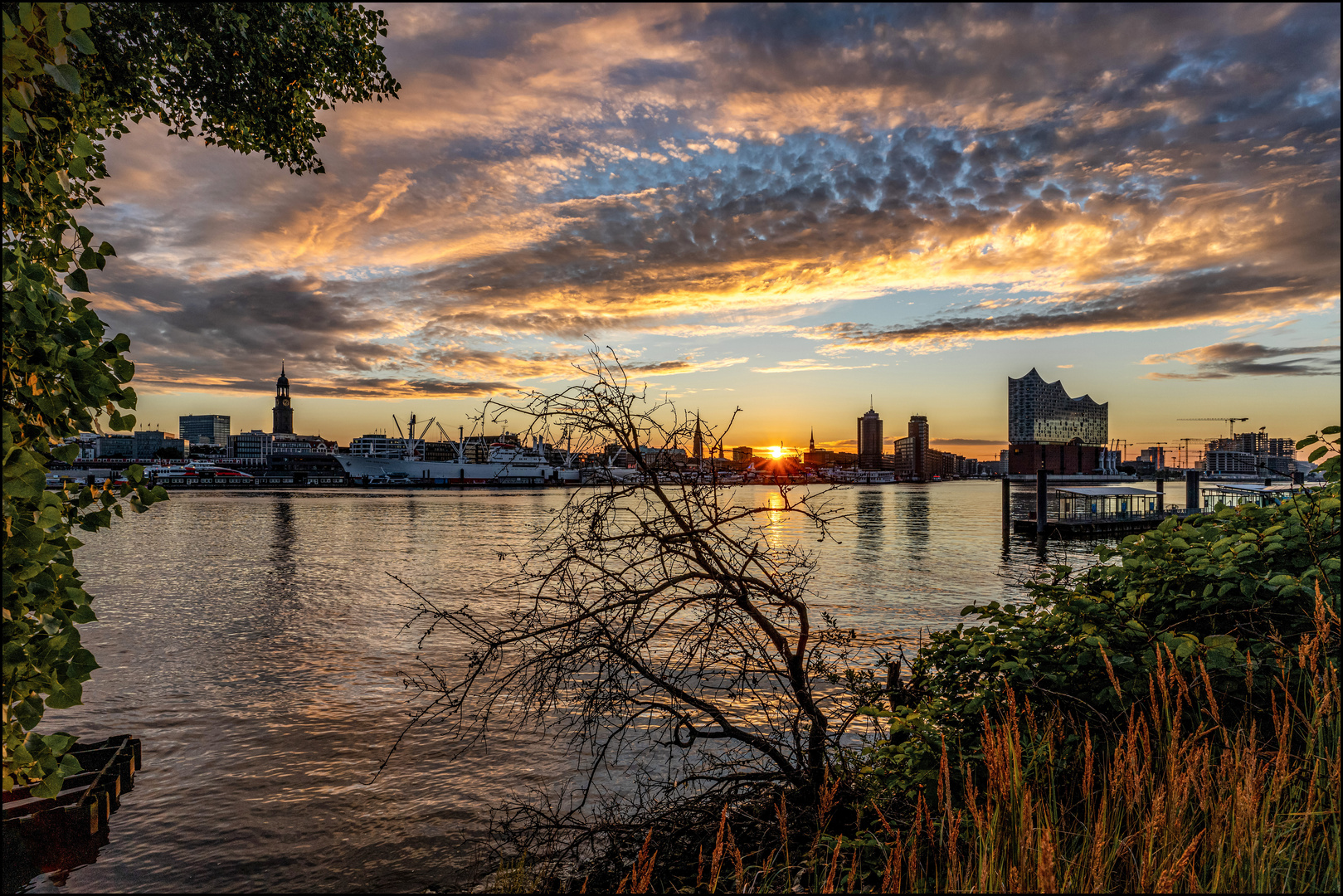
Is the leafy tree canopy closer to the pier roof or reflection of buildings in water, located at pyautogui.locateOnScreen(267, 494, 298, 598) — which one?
reflection of buildings in water, located at pyautogui.locateOnScreen(267, 494, 298, 598)

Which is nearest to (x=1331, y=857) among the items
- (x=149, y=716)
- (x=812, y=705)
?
(x=812, y=705)

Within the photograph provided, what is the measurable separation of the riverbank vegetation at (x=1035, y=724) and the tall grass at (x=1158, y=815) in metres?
0.02

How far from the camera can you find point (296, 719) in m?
10.6

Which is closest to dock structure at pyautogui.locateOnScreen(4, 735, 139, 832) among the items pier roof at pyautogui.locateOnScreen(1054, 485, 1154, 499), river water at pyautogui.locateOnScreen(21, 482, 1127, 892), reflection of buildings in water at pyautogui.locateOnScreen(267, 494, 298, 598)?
river water at pyautogui.locateOnScreen(21, 482, 1127, 892)

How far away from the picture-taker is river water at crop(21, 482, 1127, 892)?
6.66 metres

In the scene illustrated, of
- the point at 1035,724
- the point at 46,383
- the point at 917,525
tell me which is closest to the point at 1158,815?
the point at 1035,724

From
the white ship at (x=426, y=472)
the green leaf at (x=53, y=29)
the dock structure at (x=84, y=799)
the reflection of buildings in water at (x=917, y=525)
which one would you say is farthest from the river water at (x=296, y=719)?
the white ship at (x=426, y=472)

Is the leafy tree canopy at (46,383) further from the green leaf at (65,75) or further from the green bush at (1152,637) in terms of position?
the green bush at (1152,637)

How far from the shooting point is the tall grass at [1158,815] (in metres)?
2.84

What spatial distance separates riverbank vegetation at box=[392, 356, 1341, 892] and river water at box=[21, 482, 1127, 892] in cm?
202

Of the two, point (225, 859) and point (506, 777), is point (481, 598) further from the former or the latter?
point (225, 859)

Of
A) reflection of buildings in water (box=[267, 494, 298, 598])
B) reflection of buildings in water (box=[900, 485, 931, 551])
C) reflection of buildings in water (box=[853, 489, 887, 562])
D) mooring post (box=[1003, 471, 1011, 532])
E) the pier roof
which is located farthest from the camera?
the pier roof

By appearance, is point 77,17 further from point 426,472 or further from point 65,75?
point 426,472

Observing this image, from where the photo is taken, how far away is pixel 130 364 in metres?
2.88
